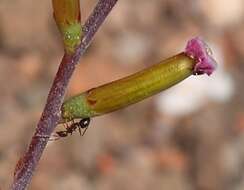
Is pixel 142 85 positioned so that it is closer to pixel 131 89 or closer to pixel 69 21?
pixel 131 89

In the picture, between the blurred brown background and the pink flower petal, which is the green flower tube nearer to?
the pink flower petal

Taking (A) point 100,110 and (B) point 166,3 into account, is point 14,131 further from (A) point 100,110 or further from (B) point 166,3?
(A) point 100,110

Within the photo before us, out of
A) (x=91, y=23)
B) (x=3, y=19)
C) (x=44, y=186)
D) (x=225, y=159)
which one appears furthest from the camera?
(x=3, y=19)

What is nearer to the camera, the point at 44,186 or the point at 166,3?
the point at 44,186

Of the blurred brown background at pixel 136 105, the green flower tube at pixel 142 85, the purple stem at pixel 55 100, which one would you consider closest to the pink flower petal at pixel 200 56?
the green flower tube at pixel 142 85

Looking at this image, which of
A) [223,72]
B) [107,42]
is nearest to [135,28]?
[107,42]

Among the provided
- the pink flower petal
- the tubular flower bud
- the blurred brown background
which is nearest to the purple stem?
the tubular flower bud

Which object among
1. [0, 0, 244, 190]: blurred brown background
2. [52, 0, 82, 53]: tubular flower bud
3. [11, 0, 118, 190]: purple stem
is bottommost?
[11, 0, 118, 190]: purple stem

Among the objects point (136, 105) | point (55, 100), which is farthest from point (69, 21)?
point (136, 105)
